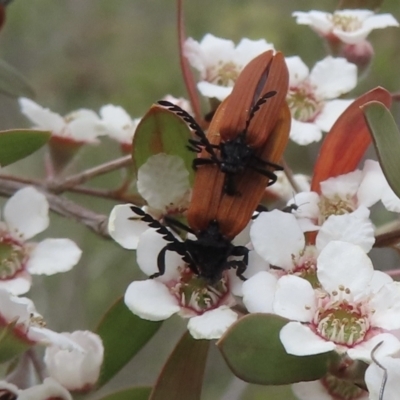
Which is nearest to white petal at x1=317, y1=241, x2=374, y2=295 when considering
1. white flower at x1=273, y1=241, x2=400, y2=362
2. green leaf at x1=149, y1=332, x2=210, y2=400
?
white flower at x1=273, y1=241, x2=400, y2=362

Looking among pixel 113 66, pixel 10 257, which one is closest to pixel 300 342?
pixel 10 257

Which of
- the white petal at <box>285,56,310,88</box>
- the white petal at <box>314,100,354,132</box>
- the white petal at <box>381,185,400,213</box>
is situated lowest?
the white petal at <box>314,100,354,132</box>

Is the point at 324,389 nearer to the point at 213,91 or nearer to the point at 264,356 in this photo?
the point at 264,356

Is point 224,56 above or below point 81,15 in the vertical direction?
above

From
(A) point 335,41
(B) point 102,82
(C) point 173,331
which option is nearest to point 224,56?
(A) point 335,41

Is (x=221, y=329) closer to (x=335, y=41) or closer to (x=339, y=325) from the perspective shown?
(x=339, y=325)

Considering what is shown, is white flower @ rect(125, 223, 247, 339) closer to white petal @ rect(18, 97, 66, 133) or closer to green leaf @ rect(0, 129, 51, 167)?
green leaf @ rect(0, 129, 51, 167)
